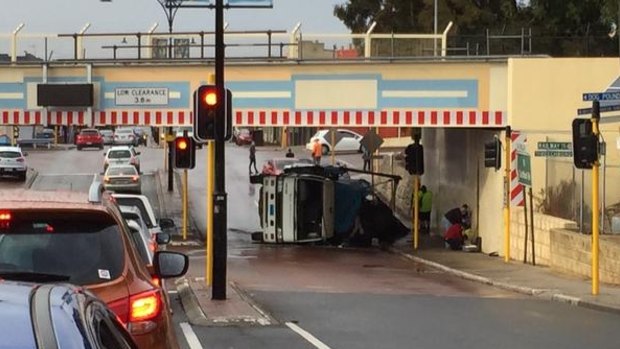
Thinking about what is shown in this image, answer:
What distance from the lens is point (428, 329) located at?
13617mm

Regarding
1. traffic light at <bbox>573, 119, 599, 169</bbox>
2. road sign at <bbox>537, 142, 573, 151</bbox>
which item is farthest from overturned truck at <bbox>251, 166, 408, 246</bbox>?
traffic light at <bbox>573, 119, 599, 169</bbox>

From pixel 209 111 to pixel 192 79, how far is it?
477 inches

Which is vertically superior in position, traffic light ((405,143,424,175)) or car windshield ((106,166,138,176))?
traffic light ((405,143,424,175))

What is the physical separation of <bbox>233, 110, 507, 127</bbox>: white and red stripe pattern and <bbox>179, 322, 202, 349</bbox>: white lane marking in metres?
14.5

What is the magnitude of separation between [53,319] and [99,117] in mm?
25120

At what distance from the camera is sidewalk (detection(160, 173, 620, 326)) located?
46.6ft

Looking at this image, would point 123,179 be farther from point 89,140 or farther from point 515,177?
point 89,140

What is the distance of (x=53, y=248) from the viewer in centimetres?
596

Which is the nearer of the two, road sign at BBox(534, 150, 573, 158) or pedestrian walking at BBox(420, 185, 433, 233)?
road sign at BBox(534, 150, 573, 158)

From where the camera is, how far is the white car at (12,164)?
50.3 m

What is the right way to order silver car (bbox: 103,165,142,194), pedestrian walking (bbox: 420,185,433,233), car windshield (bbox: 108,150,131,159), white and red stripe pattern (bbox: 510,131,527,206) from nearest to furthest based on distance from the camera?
white and red stripe pattern (bbox: 510,131,527,206) < pedestrian walking (bbox: 420,185,433,233) < silver car (bbox: 103,165,142,194) < car windshield (bbox: 108,150,131,159)

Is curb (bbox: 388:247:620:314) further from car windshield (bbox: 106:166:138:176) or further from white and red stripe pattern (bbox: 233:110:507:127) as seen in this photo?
car windshield (bbox: 106:166:138:176)

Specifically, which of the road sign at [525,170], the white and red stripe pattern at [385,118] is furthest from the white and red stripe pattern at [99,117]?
the road sign at [525,170]

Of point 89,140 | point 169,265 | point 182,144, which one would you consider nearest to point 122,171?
point 182,144
